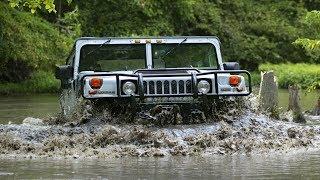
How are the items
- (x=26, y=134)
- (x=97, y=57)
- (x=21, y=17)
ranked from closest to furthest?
(x=26, y=134)
(x=97, y=57)
(x=21, y=17)

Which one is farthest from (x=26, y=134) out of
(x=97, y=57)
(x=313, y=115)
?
(x=313, y=115)

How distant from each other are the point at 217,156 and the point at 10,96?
63.2 feet

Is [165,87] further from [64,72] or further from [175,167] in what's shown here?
[175,167]

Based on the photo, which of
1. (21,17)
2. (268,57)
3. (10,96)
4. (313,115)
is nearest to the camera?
(313,115)

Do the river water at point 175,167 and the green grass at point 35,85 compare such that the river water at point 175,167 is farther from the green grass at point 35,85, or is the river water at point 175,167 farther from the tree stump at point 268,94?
the green grass at point 35,85

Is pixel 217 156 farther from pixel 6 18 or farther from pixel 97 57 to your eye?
pixel 6 18

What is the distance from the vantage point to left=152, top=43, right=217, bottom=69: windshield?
1427cm

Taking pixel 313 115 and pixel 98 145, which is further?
pixel 313 115

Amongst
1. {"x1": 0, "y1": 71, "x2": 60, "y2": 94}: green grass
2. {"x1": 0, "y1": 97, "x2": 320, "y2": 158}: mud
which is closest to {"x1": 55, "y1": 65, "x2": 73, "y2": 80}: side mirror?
{"x1": 0, "y1": 97, "x2": 320, "y2": 158}: mud

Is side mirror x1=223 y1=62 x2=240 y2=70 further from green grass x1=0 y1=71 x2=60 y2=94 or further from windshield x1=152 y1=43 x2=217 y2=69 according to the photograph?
green grass x1=0 y1=71 x2=60 y2=94

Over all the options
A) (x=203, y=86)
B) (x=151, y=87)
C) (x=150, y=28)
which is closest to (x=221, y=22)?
(x=150, y=28)

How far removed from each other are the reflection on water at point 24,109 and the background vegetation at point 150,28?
15.8ft

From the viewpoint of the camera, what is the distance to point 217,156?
427 inches

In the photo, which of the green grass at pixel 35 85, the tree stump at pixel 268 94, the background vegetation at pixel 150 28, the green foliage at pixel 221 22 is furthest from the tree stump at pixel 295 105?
the green foliage at pixel 221 22
